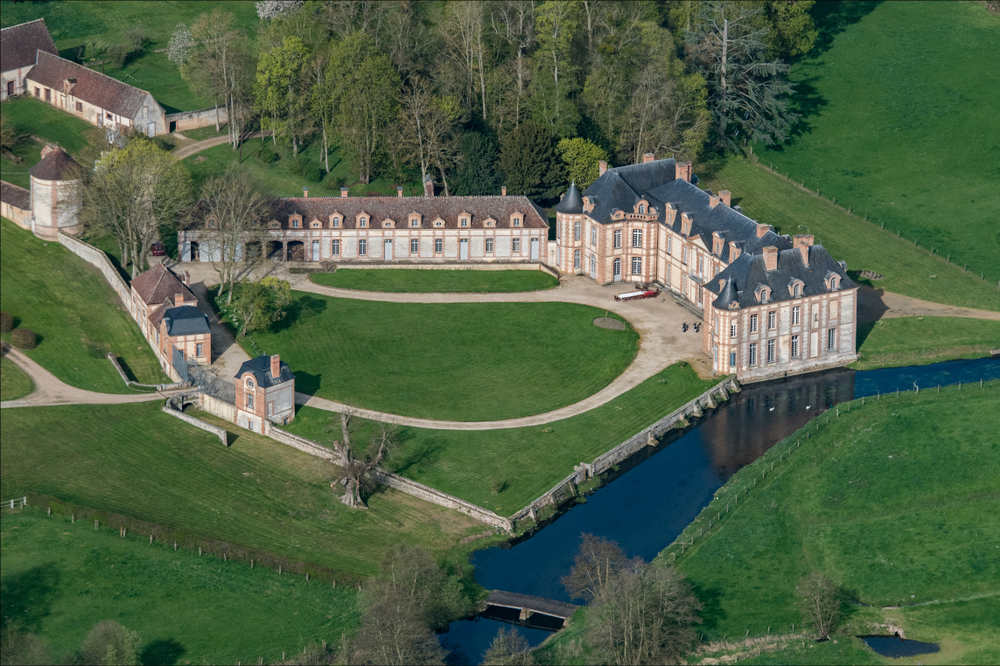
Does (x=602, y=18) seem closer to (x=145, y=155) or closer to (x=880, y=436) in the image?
(x=145, y=155)

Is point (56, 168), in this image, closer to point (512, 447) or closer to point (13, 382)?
point (13, 382)

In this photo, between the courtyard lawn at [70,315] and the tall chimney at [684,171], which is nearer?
the courtyard lawn at [70,315]

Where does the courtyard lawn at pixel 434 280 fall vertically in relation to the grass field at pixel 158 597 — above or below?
above

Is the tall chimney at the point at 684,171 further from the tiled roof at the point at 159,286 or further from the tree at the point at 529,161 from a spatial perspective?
the tiled roof at the point at 159,286

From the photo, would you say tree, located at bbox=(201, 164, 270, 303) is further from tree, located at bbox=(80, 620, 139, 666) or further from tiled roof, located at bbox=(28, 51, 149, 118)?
tree, located at bbox=(80, 620, 139, 666)

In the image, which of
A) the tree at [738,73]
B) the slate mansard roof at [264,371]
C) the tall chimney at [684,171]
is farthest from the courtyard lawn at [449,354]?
the tree at [738,73]

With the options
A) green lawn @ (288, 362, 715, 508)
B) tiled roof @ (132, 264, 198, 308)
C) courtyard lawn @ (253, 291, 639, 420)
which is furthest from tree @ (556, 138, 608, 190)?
tiled roof @ (132, 264, 198, 308)
